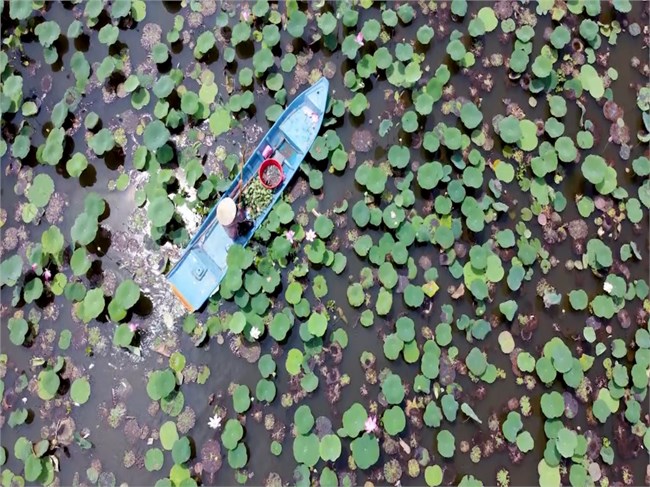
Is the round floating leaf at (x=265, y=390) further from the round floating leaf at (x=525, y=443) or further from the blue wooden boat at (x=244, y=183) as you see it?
the round floating leaf at (x=525, y=443)

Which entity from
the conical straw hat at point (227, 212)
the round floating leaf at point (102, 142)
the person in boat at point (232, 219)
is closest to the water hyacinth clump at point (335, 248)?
the round floating leaf at point (102, 142)

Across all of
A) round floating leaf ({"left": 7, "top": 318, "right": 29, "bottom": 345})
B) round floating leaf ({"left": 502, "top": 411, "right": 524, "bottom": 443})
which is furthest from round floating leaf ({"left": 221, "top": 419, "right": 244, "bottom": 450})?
round floating leaf ({"left": 502, "top": 411, "right": 524, "bottom": 443})

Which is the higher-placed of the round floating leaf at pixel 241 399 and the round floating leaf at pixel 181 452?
the round floating leaf at pixel 241 399

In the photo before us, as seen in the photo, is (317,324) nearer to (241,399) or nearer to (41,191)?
(241,399)

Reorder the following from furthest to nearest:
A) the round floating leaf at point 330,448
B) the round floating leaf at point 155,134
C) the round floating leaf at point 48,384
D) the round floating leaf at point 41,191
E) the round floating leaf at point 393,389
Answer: the round floating leaf at point 41,191 → the round floating leaf at point 155,134 → the round floating leaf at point 48,384 → the round floating leaf at point 393,389 → the round floating leaf at point 330,448

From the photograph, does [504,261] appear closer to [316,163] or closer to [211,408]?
[316,163]

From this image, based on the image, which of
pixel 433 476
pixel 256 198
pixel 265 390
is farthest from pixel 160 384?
pixel 433 476
